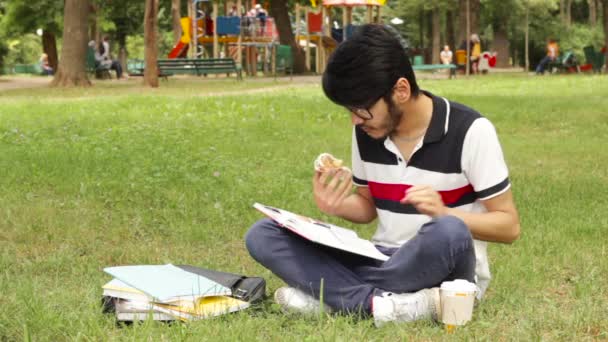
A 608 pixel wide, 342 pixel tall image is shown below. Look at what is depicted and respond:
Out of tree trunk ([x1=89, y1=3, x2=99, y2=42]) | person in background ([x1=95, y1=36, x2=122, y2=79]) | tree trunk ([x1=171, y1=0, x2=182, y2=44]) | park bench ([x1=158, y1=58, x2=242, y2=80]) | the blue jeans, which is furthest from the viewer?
tree trunk ([x1=171, y1=0, x2=182, y2=44])

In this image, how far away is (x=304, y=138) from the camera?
1181 centimetres

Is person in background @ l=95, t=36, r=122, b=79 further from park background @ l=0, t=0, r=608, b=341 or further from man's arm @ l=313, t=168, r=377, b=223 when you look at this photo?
man's arm @ l=313, t=168, r=377, b=223

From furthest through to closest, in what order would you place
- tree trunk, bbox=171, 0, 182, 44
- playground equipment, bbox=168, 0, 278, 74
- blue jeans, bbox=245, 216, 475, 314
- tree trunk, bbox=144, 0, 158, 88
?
tree trunk, bbox=171, 0, 182, 44, playground equipment, bbox=168, 0, 278, 74, tree trunk, bbox=144, 0, 158, 88, blue jeans, bbox=245, 216, 475, 314

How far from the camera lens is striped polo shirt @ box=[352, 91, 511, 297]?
3746 millimetres

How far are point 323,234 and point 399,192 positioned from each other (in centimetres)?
36

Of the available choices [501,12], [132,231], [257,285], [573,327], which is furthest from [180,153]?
[501,12]

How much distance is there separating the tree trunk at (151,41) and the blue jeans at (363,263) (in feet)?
65.2

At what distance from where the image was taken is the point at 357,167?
13.7 ft

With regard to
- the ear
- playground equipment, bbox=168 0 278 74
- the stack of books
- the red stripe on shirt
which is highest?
playground equipment, bbox=168 0 278 74

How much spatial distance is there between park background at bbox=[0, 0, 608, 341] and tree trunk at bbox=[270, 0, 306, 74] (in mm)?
19305

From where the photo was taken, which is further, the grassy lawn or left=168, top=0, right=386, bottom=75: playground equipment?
left=168, top=0, right=386, bottom=75: playground equipment

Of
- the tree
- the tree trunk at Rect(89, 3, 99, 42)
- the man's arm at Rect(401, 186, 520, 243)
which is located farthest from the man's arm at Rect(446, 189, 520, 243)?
the tree

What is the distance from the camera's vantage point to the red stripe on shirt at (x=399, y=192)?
153 inches

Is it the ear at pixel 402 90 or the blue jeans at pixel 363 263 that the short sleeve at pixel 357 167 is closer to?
the blue jeans at pixel 363 263
